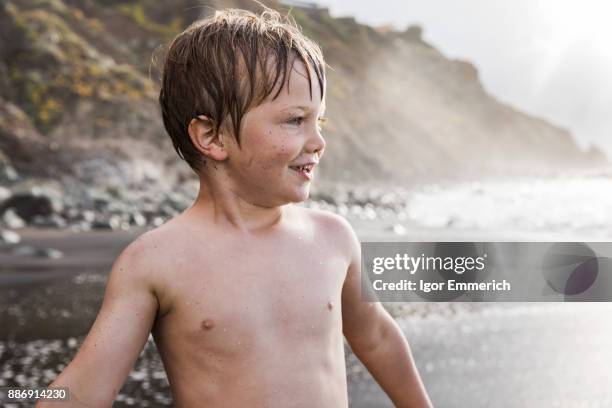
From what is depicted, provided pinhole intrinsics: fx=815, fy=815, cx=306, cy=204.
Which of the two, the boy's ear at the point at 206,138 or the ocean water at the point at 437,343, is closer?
the boy's ear at the point at 206,138

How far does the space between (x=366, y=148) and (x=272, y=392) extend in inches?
617

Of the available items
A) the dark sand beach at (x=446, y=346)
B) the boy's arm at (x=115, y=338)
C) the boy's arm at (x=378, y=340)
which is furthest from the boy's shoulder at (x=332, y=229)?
the dark sand beach at (x=446, y=346)

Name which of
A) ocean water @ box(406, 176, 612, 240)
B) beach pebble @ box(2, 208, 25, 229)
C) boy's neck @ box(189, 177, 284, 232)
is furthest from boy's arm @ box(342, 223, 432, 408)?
ocean water @ box(406, 176, 612, 240)

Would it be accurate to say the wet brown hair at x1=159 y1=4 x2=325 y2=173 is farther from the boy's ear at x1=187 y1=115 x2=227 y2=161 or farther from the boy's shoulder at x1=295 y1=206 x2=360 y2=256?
the boy's shoulder at x1=295 y1=206 x2=360 y2=256

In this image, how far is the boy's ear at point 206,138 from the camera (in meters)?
0.86

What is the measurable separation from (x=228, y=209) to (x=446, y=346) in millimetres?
2399

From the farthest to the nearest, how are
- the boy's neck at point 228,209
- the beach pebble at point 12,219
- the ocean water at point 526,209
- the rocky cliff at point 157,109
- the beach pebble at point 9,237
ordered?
the rocky cliff at point 157,109, the ocean water at point 526,209, the beach pebble at point 12,219, the beach pebble at point 9,237, the boy's neck at point 228,209

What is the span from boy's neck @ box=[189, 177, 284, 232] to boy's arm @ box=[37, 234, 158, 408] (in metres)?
0.10

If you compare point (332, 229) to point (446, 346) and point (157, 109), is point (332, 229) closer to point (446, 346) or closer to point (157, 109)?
point (446, 346)

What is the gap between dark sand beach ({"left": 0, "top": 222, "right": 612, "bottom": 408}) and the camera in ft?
8.48

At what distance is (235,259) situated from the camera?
0.87 metres

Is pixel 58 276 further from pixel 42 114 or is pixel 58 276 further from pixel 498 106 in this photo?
pixel 498 106

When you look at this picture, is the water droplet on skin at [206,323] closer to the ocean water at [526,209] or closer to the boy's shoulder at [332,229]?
the boy's shoulder at [332,229]

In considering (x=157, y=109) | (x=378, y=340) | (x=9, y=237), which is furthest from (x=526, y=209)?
(x=378, y=340)
